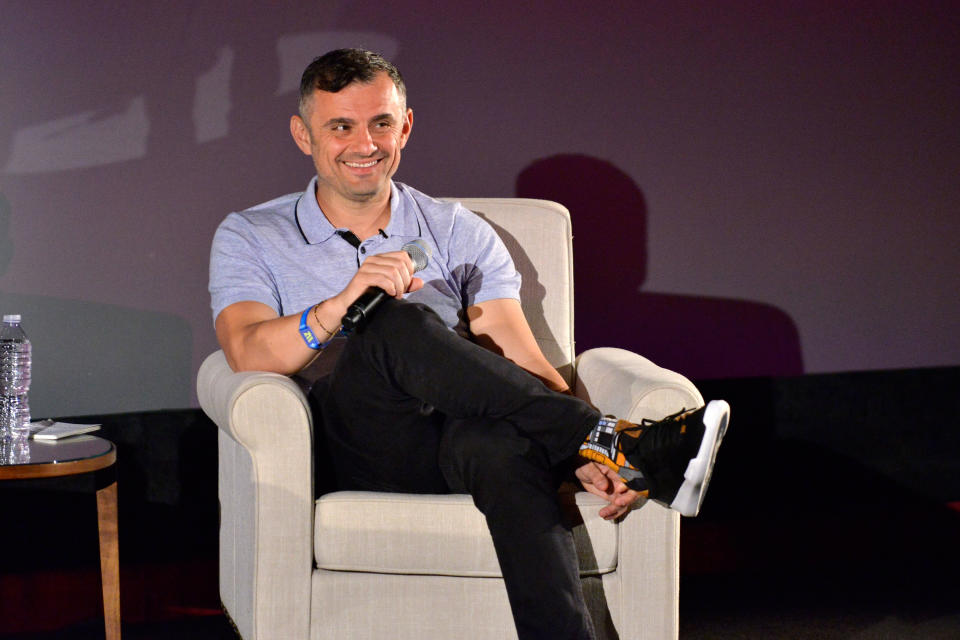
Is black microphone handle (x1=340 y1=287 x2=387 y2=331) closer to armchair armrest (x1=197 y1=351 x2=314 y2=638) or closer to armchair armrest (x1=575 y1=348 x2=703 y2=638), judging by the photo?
armchair armrest (x1=197 y1=351 x2=314 y2=638)

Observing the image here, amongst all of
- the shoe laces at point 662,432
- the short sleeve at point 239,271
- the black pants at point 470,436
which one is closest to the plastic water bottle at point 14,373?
the short sleeve at point 239,271

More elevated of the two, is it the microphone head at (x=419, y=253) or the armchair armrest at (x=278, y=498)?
the microphone head at (x=419, y=253)

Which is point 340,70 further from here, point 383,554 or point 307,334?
point 383,554

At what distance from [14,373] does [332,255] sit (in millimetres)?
782

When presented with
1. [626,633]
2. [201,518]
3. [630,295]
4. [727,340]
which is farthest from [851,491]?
[201,518]

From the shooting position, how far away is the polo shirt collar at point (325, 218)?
2.16 meters

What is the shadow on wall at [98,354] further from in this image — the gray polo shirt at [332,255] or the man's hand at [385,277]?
the man's hand at [385,277]

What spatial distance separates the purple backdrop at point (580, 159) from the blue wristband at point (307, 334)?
32.8 inches

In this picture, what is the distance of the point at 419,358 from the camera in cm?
171

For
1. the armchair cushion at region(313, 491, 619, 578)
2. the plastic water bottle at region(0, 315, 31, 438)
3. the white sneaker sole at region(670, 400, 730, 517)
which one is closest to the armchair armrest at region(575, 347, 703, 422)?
the white sneaker sole at region(670, 400, 730, 517)

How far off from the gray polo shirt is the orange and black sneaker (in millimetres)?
609

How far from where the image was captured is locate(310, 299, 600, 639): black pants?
5.20ft

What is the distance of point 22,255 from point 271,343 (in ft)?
3.01

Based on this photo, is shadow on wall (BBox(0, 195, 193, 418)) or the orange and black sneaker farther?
shadow on wall (BBox(0, 195, 193, 418))
